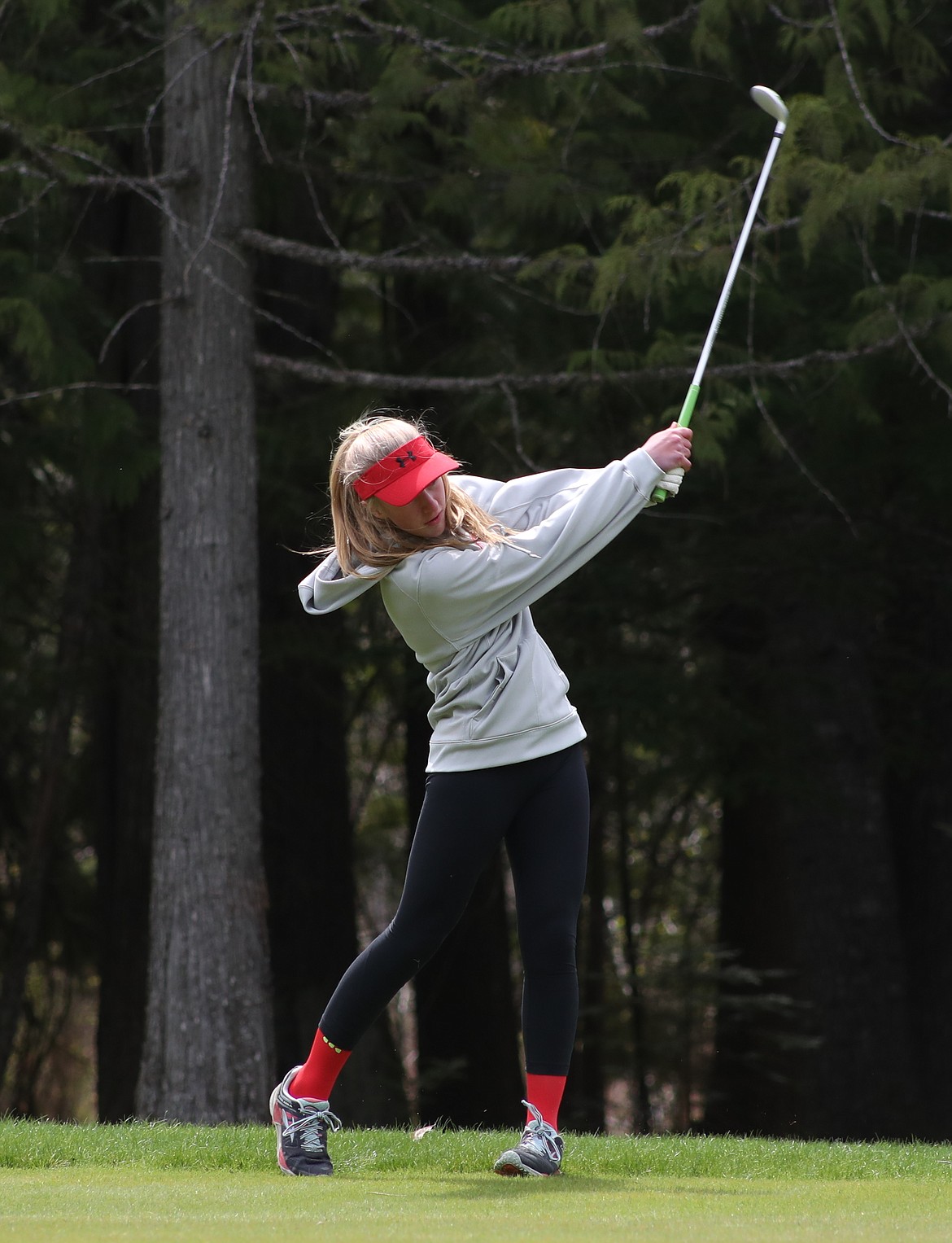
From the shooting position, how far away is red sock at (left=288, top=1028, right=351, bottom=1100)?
3.66 metres

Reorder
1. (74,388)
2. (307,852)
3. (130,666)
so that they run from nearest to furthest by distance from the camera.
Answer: (74,388), (130,666), (307,852)

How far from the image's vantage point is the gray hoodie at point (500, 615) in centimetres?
353

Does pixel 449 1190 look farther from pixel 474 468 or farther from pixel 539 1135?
pixel 474 468

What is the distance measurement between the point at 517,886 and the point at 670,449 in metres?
1.10

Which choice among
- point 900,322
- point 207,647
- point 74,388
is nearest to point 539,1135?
point 207,647

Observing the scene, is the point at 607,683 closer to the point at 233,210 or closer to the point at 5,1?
the point at 233,210

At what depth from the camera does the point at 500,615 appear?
3617mm

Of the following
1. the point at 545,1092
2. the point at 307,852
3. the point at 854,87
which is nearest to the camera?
the point at 545,1092

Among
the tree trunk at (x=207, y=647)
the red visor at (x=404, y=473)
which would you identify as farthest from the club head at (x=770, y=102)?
the tree trunk at (x=207, y=647)

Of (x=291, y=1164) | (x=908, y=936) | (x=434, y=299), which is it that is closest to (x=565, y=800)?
(x=291, y=1164)

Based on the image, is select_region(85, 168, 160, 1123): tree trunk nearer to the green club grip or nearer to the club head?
the club head

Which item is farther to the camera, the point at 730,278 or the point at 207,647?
the point at 207,647

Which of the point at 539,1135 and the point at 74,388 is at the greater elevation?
the point at 74,388

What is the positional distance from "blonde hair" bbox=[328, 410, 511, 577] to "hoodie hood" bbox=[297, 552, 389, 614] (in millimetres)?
45
